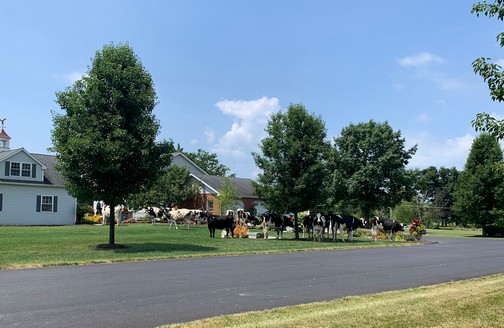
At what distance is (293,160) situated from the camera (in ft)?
106

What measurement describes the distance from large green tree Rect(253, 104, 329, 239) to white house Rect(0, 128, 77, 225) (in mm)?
19444

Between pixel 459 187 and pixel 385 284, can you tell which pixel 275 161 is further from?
pixel 459 187

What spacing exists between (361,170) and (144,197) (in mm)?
23739

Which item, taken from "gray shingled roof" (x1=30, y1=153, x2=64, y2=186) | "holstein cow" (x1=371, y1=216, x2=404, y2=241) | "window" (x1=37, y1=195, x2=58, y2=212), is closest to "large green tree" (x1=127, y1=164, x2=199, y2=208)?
"gray shingled roof" (x1=30, y1=153, x2=64, y2=186)

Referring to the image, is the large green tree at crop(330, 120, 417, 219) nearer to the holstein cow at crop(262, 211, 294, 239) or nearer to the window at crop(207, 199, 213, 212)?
the window at crop(207, 199, 213, 212)

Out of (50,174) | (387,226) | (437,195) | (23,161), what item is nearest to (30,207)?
(23,161)

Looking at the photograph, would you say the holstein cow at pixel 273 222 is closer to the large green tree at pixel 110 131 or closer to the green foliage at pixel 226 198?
the large green tree at pixel 110 131

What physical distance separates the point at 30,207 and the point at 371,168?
3447 cm

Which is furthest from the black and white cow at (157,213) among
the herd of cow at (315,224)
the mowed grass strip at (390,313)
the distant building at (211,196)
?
the mowed grass strip at (390,313)

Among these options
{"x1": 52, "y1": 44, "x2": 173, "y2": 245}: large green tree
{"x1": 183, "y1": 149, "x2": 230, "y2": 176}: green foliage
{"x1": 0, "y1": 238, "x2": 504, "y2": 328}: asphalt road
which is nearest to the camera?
{"x1": 0, "y1": 238, "x2": 504, "y2": 328}: asphalt road

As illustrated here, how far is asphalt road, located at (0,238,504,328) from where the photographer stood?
8773 millimetres

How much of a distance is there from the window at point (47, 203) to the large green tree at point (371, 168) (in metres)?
28.2

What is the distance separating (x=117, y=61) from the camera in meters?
22.9

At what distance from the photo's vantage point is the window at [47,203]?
42.8m
